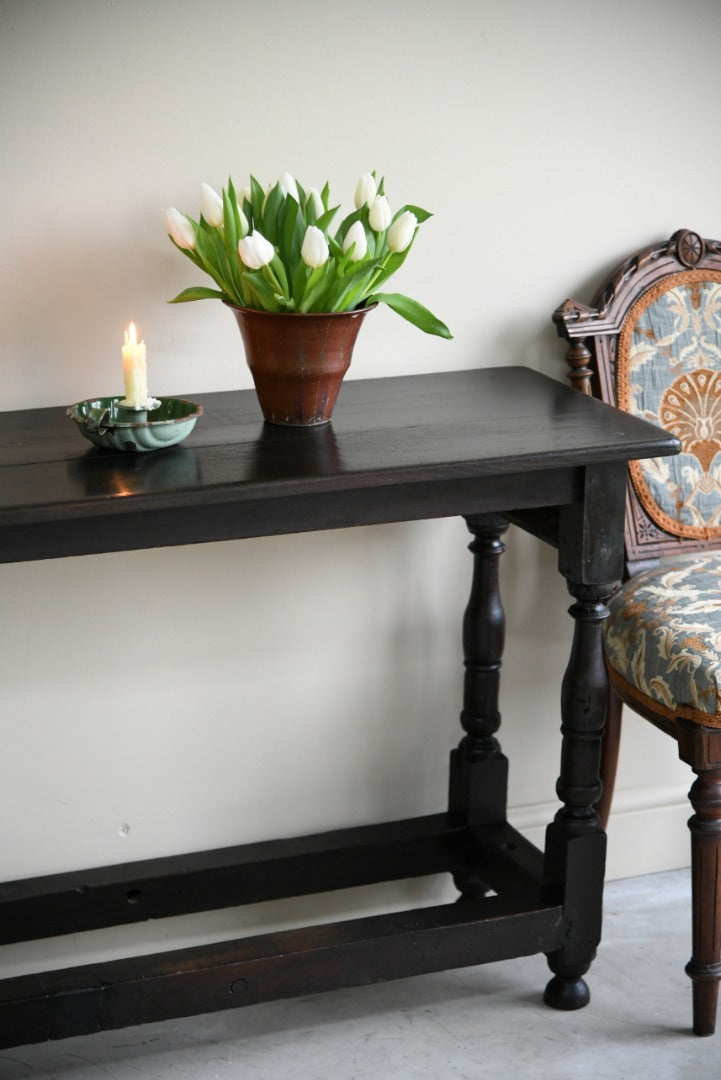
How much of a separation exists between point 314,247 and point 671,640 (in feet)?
2.43

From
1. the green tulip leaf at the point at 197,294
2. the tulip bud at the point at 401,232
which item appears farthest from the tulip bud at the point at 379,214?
the green tulip leaf at the point at 197,294

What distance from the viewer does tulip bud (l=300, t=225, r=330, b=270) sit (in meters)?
1.58

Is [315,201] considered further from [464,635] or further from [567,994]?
[567,994]

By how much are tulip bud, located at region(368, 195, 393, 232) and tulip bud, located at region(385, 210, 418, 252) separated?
0.04ft

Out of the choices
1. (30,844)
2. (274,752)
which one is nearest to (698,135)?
(274,752)

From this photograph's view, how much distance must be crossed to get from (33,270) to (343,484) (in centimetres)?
62

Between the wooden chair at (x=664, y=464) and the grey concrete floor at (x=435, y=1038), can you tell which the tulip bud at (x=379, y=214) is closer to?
A: the wooden chair at (x=664, y=464)

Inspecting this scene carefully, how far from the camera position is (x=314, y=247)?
5.18 feet

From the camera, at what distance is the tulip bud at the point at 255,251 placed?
5.15 ft

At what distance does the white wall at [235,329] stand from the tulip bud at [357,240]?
0.35 metres

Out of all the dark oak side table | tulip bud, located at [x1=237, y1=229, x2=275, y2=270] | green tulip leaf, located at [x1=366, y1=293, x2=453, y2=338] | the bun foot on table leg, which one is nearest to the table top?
the dark oak side table

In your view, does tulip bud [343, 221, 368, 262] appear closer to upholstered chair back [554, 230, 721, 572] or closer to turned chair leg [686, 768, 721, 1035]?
upholstered chair back [554, 230, 721, 572]

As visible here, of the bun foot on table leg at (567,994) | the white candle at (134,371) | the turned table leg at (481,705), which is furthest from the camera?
the turned table leg at (481,705)

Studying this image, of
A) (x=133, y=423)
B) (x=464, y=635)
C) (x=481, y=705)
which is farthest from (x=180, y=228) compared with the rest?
(x=481, y=705)
